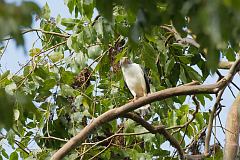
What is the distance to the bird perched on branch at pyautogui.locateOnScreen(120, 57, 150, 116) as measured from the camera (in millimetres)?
4919

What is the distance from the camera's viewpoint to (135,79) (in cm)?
514

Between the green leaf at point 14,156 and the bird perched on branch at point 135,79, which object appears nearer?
the green leaf at point 14,156

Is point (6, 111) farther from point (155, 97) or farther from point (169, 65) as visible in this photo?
point (169, 65)

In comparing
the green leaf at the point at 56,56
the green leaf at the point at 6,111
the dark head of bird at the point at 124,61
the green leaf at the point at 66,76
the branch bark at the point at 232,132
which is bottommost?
the branch bark at the point at 232,132

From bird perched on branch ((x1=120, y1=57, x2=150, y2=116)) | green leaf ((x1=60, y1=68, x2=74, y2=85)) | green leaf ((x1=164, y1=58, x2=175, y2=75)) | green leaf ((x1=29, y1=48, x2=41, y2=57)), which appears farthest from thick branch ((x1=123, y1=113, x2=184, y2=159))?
bird perched on branch ((x1=120, y1=57, x2=150, y2=116))

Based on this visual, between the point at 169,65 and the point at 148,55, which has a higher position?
the point at 148,55

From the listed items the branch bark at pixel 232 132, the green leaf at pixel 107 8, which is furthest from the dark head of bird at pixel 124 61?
the green leaf at pixel 107 8

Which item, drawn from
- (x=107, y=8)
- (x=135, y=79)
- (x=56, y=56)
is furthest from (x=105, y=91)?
(x=107, y=8)

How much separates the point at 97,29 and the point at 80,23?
509 mm

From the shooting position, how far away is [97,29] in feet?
11.3

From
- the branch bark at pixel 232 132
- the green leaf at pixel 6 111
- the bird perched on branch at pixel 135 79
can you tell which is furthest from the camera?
the bird perched on branch at pixel 135 79

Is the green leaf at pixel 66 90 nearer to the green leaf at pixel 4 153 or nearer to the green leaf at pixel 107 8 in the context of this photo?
the green leaf at pixel 4 153

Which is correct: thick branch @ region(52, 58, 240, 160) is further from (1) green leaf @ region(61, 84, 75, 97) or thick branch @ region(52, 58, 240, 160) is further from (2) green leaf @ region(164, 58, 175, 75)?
A: (2) green leaf @ region(164, 58, 175, 75)

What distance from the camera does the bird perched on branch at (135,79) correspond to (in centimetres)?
492
